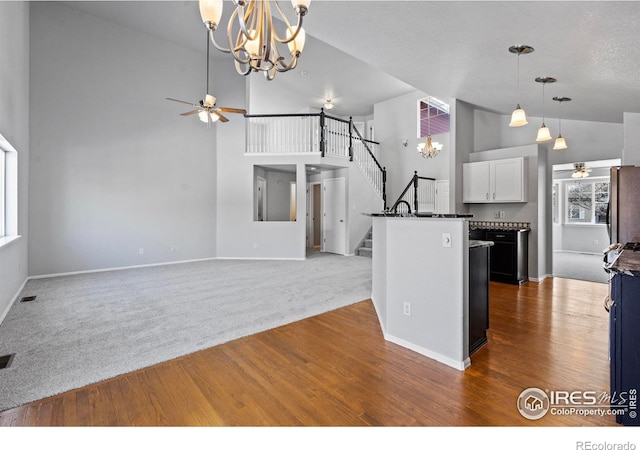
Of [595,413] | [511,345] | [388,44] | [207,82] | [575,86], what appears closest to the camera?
[595,413]

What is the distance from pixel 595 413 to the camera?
1819 mm

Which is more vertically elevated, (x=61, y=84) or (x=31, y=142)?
(x=61, y=84)

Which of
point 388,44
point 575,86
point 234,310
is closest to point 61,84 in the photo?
point 234,310

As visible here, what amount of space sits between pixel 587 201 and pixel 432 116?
5116 millimetres

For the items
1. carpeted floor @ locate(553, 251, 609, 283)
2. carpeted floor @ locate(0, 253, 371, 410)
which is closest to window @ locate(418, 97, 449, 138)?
carpeted floor @ locate(553, 251, 609, 283)

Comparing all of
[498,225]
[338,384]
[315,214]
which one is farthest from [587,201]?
[338,384]

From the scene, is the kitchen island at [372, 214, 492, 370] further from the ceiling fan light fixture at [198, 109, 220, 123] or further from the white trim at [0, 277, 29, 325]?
the white trim at [0, 277, 29, 325]

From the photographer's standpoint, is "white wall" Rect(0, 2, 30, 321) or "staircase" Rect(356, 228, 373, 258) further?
"staircase" Rect(356, 228, 373, 258)

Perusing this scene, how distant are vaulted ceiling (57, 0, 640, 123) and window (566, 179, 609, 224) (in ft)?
15.3

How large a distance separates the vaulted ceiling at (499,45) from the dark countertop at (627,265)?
5.63 feet

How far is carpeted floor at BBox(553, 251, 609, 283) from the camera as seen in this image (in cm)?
556
